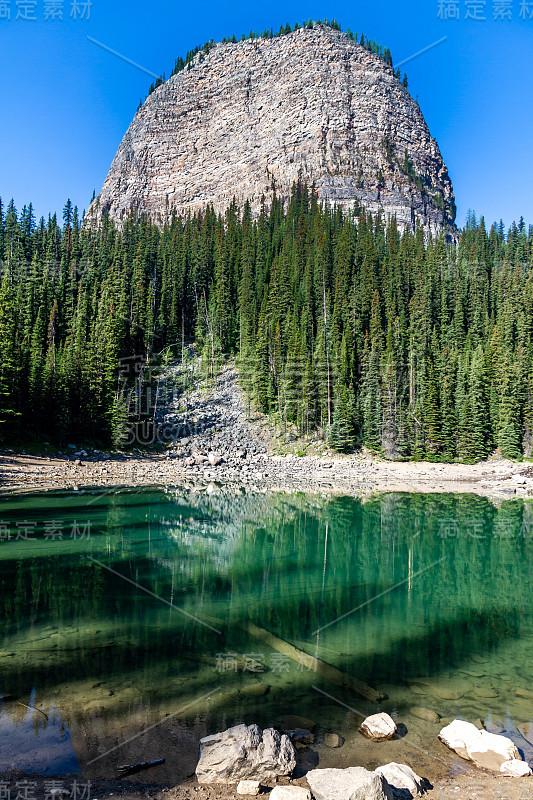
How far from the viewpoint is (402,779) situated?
5449 millimetres

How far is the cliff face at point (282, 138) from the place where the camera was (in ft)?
396

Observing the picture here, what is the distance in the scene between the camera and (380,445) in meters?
51.2

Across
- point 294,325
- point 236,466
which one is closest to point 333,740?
point 236,466

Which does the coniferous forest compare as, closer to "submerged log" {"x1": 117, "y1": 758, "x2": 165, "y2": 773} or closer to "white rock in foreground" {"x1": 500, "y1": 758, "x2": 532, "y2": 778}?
"submerged log" {"x1": 117, "y1": 758, "x2": 165, "y2": 773}

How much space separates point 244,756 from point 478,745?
324 cm

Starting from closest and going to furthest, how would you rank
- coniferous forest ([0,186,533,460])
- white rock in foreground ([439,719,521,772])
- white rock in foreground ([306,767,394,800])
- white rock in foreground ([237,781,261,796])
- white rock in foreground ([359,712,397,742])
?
white rock in foreground ([306,767,394,800]) → white rock in foreground ([237,781,261,796]) → white rock in foreground ([439,719,521,772]) → white rock in foreground ([359,712,397,742]) → coniferous forest ([0,186,533,460])

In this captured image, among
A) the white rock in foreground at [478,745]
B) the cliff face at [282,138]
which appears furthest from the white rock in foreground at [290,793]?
the cliff face at [282,138]

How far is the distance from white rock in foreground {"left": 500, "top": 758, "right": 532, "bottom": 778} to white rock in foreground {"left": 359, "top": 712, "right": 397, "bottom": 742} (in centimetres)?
145

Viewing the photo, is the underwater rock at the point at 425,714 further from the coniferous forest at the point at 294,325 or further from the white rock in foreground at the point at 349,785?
the coniferous forest at the point at 294,325

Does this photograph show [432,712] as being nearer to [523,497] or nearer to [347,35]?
[523,497]

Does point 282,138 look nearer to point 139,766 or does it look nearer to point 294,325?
point 294,325

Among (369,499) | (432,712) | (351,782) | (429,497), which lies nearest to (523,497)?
(429,497)

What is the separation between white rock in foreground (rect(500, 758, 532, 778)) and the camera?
229 inches

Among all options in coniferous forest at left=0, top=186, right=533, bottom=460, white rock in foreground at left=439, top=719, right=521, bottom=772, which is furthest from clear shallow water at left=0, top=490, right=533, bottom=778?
coniferous forest at left=0, top=186, right=533, bottom=460
